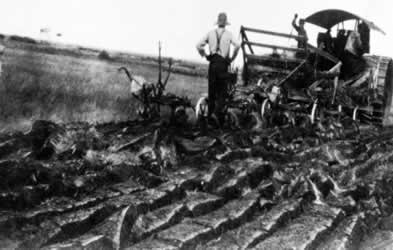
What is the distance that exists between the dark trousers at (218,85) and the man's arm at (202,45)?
0.49ft

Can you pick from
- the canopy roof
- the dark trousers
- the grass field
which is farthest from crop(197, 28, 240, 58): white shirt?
the canopy roof

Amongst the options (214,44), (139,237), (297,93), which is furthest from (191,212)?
(297,93)

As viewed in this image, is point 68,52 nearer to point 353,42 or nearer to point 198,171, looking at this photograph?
point 353,42

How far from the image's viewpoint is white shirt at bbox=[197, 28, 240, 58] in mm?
8016

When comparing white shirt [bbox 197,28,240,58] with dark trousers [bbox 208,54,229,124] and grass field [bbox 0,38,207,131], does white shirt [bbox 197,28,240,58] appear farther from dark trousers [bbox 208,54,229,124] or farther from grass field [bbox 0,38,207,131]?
grass field [bbox 0,38,207,131]

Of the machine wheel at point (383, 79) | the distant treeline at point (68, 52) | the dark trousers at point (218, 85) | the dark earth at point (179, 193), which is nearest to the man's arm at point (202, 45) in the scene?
the dark trousers at point (218, 85)

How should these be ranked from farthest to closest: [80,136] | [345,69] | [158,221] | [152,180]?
[345,69]
[80,136]
[152,180]
[158,221]

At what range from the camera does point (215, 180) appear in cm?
509

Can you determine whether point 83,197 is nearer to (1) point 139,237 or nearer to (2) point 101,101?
(1) point 139,237

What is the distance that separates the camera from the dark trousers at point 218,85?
26.8 ft

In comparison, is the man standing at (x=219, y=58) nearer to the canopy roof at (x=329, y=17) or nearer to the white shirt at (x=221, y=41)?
the white shirt at (x=221, y=41)

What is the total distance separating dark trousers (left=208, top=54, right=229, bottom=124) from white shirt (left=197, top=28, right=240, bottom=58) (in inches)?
4.1

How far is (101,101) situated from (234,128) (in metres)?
3.17

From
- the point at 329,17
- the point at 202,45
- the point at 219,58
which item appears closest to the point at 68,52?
the point at 329,17
